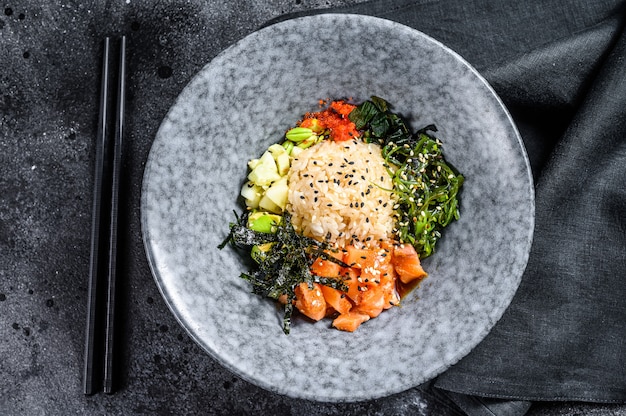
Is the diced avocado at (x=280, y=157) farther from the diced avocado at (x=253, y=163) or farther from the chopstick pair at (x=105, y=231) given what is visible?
the chopstick pair at (x=105, y=231)

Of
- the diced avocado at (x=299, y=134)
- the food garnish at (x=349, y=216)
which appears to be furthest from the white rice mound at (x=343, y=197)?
the diced avocado at (x=299, y=134)

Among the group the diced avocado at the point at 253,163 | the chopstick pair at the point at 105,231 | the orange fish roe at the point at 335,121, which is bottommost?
the chopstick pair at the point at 105,231

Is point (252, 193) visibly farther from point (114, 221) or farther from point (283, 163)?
point (114, 221)

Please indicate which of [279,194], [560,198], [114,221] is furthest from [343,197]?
[114,221]

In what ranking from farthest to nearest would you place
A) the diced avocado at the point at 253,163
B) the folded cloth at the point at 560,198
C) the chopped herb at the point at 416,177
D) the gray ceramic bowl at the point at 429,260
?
the folded cloth at the point at 560,198 < the diced avocado at the point at 253,163 < the chopped herb at the point at 416,177 < the gray ceramic bowl at the point at 429,260

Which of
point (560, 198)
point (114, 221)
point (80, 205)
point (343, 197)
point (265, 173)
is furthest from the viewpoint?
point (80, 205)

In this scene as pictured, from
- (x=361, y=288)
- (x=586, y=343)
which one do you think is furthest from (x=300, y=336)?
(x=586, y=343)

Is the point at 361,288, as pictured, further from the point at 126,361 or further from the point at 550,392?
the point at 126,361
